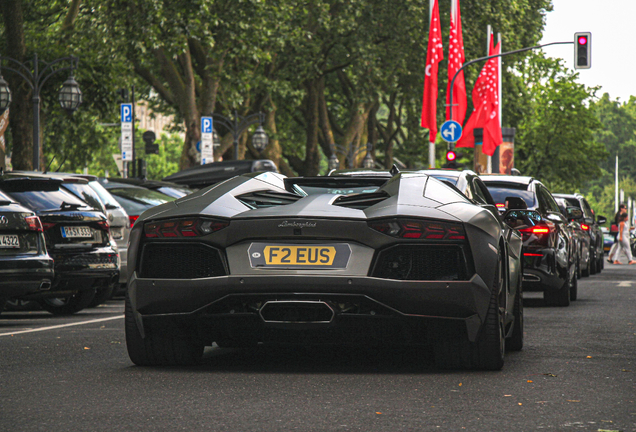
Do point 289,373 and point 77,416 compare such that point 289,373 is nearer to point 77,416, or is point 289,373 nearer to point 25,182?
point 77,416

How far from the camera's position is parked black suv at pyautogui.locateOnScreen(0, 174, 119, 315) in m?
11.8

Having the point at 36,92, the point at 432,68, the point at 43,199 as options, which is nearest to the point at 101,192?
the point at 43,199

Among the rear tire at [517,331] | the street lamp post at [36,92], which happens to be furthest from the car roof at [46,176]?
the street lamp post at [36,92]

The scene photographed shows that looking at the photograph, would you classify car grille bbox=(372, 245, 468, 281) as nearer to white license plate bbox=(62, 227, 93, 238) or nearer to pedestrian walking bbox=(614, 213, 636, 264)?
white license plate bbox=(62, 227, 93, 238)

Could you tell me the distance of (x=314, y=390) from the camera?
606 centimetres

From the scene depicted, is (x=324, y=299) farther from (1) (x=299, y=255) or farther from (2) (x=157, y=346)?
(2) (x=157, y=346)

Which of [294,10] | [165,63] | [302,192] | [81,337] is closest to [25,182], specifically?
[81,337]

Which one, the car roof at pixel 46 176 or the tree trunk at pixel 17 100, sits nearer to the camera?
the car roof at pixel 46 176

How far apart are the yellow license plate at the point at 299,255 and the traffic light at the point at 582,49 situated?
2668cm

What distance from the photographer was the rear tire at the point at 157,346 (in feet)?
22.6

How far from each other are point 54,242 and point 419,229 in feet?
20.8

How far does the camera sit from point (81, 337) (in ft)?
30.2

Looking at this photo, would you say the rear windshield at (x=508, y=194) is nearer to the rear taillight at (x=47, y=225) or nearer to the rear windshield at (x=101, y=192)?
the rear windshield at (x=101, y=192)

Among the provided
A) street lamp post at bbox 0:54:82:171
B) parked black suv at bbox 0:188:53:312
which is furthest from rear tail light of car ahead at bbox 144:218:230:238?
street lamp post at bbox 0:54:82:171
